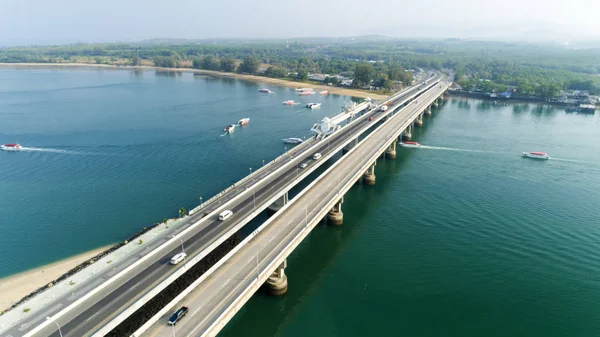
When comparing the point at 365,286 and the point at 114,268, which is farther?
the point at 365,286

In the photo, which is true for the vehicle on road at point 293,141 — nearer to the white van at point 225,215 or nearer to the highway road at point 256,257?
the highway road at point 256,257

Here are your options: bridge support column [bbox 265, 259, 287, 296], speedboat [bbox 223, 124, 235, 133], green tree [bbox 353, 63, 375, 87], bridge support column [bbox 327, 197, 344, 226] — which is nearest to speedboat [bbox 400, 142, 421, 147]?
bridge support column [bbox 327, 197, 344, 226]

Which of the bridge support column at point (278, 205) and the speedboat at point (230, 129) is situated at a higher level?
the speedboat at point (230, 129)

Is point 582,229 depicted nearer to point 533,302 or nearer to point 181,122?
point 533,302

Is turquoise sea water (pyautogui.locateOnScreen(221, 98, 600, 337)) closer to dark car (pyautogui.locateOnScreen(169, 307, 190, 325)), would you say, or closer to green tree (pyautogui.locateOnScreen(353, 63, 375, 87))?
dark car (pyautogui.locateOnScreen(169, 307, 190, 325))

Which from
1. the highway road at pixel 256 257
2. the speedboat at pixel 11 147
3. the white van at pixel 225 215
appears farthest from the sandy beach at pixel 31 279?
the speedboat at pixel 11 147

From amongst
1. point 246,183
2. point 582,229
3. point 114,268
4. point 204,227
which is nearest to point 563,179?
point 582,229
